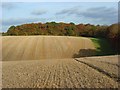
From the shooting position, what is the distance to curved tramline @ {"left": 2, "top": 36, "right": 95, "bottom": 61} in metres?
42.4

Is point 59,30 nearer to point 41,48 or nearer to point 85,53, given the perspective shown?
point 41,48

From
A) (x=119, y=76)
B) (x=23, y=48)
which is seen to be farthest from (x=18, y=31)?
(x=119, y=76)

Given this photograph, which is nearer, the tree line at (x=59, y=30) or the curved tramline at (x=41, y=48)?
the curved tramline at (x=41, y=48)

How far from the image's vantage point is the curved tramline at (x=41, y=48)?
4241 centimetres

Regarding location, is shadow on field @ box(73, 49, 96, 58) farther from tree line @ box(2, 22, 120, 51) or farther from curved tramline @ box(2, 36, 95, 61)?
tree line @ box(2, 22, 120, 51)

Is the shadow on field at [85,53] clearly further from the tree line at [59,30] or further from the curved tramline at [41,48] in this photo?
the tree line at [59,30]

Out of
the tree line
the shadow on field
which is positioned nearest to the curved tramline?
the shadow on field

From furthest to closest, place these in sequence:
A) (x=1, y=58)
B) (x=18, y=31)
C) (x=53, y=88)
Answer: (x=18, y=31)
(x=1, y=58)
(x=53, y=88)

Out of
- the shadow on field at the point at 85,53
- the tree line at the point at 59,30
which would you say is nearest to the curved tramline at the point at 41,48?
the shadow on field at the point at 85,53

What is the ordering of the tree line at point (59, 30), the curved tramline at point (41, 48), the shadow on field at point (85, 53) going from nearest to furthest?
1. the curved tramline at point (41, 48)
2. the shadow on field at point (85, 53)
3. the tree line at point (59, 30)

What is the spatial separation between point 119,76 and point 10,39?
38771 millimetres

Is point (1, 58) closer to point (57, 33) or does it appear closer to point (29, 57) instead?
point (29, 57)

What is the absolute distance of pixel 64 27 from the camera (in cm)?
8194

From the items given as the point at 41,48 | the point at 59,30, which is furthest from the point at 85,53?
the point at 59,30
